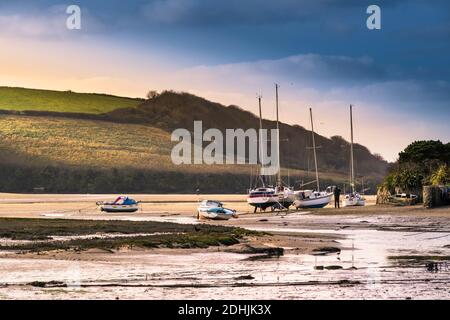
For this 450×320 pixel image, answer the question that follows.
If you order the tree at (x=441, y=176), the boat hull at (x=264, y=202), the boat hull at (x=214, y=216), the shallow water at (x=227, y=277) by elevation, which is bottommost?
the shallow water at (x=227, y=277)

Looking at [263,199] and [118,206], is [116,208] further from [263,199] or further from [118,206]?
[263,199]

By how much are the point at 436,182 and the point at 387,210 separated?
5.59 metres

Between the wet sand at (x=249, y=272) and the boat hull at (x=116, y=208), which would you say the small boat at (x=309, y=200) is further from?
the wet sand at (x=249, y=272)

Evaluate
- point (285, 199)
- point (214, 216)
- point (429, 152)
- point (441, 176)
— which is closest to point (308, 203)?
point (285, 199)

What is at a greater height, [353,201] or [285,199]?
[285,199]

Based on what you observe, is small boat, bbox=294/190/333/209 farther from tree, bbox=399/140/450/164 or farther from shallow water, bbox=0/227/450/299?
shallow water, bbox=0/227/450/299

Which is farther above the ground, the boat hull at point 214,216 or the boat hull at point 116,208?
the boat hull at point 116,208

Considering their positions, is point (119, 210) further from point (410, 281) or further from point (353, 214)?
point (410, 281)

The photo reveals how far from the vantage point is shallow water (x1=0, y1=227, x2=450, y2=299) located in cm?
2583

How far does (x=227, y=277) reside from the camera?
29688mm

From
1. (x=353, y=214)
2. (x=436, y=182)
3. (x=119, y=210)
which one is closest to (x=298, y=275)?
(x=353, y=214)

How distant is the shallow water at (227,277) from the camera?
25.8m

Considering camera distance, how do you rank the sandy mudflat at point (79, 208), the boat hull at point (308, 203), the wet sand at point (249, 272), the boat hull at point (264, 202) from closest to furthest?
the wet sand at point (249, 272) → the sandy mudflat at point (79, 208) → the boat hull at point (308, 203) → the boat hull at point (264, 202)

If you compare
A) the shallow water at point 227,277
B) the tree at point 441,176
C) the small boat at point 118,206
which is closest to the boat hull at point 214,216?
the tree at point 441,176
